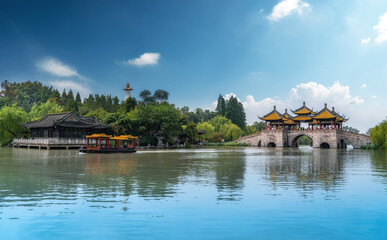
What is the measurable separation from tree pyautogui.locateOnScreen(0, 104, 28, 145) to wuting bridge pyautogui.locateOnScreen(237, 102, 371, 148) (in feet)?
116

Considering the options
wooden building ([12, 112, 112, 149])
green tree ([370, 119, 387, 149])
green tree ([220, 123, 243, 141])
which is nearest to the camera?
wooden building ([12, 112, 112, 149])

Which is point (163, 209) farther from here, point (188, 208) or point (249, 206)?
point (249, 206)

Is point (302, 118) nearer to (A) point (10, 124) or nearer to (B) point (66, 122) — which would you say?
(B) point (66, 122)

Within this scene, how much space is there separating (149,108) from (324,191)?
36.9 meters

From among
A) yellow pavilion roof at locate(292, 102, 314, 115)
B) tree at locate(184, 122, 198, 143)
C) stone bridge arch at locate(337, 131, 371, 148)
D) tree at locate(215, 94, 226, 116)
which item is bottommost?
stone bridge arch at locate(337, 131, 371, 148)

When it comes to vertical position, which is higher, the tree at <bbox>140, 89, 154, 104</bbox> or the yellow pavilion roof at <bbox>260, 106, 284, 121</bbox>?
the tree at <bbox>140, 89, 154, 104</bbox>

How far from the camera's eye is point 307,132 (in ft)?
179

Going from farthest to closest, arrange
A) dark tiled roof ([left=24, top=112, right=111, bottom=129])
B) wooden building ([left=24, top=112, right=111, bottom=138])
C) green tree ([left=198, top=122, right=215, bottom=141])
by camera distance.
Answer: green tree ([left=198, top=122, right=215, bottom=141]), wooden building ([left=24, top=112, right=111, bottom=138]), dark tiled roof ([left=24, top=112, right=111, bottom=129])

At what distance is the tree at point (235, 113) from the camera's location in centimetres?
7862

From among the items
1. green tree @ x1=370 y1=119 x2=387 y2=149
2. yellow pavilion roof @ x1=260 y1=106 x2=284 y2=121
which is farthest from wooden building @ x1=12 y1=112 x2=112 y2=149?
green tree @ x1=370 y1=119 x2=387 y2=149

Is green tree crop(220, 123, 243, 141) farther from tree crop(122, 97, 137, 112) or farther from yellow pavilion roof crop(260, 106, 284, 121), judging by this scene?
tree crop(122, 97, 137, 112)

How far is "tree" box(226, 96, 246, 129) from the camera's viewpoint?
78625 millimetres

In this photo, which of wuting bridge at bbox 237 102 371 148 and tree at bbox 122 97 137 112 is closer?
wuting bridge at bbox 237 102 371 148

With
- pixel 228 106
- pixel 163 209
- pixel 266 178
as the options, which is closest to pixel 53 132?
pixel 266 178
